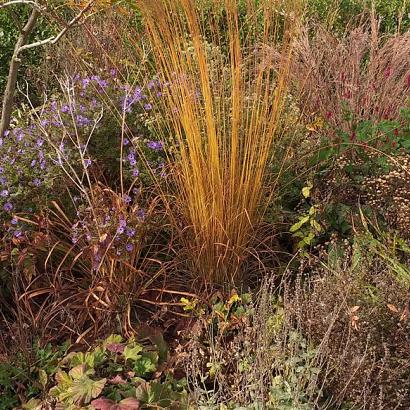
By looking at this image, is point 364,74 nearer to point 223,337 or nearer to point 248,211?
point 248,211

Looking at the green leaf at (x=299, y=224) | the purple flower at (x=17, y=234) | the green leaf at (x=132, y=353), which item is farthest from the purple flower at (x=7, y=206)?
the green leaf at (x=299, y=224)

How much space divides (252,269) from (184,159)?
69cm

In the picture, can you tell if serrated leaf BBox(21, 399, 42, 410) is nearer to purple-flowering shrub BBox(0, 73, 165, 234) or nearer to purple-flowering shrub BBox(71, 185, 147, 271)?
purple-flowering shrub BBox(71, 185, 147, 271)

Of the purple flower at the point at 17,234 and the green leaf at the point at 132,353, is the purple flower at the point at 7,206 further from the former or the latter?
the green leaf at the point at 132,353

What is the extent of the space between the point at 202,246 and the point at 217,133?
1.76 feet

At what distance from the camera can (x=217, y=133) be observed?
3100 millimetres

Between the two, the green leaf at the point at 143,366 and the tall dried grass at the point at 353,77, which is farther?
the tall dried grass at the point at 353,77

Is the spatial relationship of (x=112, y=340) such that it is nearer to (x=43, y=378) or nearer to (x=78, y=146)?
(x=43, y=378)

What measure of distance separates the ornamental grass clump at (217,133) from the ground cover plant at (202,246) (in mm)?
10

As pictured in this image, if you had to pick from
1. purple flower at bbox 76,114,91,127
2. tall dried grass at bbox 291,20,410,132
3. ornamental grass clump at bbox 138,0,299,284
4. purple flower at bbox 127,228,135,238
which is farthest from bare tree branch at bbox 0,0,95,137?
tall dried grass at bbox 291,20,410,132

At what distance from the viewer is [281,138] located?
3.50m

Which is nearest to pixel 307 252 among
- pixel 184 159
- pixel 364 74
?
pixel 184 159

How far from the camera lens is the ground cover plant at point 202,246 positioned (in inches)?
97.7

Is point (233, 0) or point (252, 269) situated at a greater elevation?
point (233, 0)
